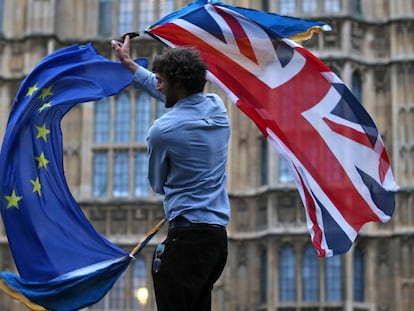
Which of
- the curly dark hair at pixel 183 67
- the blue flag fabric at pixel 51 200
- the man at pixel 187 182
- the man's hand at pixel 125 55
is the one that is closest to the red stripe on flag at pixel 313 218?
the blue flag fabric at pixel 51 200

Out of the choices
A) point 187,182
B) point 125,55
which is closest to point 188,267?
point 187,182

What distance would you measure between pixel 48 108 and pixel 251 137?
14.4 metres

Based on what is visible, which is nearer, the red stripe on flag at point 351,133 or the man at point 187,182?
the man at point 187,182

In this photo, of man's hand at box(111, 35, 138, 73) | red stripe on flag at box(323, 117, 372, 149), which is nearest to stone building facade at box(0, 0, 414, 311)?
red stripe on flag at box(323, 117, 372, 149)

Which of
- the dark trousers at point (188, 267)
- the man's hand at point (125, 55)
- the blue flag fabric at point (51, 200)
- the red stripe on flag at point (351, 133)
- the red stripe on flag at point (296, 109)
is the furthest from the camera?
the red stripe on flag at point (351, 133)

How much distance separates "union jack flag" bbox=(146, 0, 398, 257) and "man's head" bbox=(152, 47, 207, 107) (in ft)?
6.96

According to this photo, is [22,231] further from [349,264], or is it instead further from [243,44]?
[349,264]

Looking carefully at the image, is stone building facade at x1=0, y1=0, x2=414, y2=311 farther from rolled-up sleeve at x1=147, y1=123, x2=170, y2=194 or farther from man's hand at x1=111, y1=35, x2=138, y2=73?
rolled-up sleeve at x1=147, y1=123, x2=170, y2=194

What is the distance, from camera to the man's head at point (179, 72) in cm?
470

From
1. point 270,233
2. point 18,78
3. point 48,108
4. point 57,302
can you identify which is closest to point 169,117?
point 57,302

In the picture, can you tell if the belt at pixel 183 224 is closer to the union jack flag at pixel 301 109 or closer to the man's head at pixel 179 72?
the man's head at pixel 179 72

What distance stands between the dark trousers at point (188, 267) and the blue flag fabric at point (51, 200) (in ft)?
5.06

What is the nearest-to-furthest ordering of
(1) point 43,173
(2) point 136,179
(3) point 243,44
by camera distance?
(1) point 43,173 → (3) point 243,44 → (2) point 136,179

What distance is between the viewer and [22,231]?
652 centimetres
